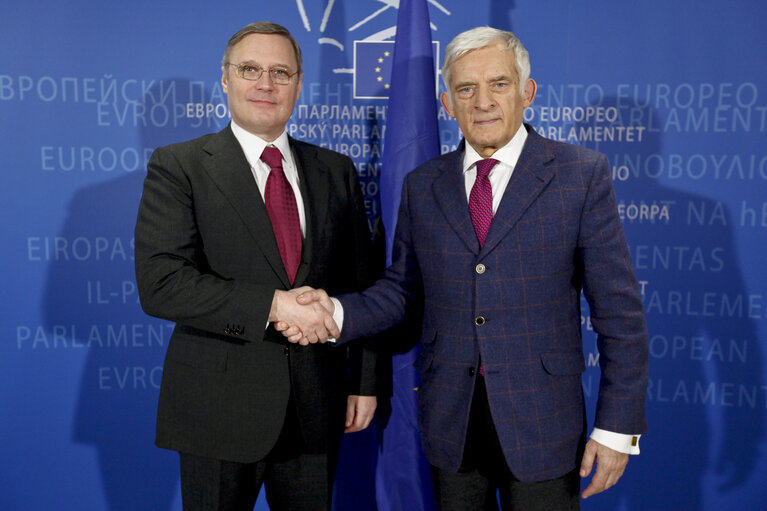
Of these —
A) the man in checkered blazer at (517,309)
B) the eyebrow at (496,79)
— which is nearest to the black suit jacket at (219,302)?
the man in checkered blazer at (517,309)

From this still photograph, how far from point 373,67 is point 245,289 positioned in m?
1.48

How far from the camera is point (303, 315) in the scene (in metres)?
1.63

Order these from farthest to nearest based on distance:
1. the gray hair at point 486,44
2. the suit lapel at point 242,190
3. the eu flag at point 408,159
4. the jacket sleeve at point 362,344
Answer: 1. the eu flag at point 408,159
2. the jacket sleeve at point 362,344
3. the suit lapel at point 242,190
4. the gray hair at point 486,44

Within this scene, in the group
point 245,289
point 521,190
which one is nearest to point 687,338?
point 521,190

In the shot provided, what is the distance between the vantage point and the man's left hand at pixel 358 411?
1.98 metres

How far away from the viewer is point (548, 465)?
150 cm

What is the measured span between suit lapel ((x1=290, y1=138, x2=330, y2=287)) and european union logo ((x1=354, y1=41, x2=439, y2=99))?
2.55 ft

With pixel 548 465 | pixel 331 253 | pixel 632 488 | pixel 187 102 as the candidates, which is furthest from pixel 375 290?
pixel 632 488

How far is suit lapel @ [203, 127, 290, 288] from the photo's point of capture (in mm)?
1691

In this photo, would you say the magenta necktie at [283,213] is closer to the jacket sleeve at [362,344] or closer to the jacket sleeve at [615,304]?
the jacket sleeve at [362,344]

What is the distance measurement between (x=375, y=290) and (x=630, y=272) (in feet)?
2.61

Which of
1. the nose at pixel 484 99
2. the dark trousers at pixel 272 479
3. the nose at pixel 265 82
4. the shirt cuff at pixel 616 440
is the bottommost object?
the dark trousers at pixel 272 479

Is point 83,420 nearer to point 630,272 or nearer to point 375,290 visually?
point 375,290

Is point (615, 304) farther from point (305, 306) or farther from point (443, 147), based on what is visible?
point (443, 147)
